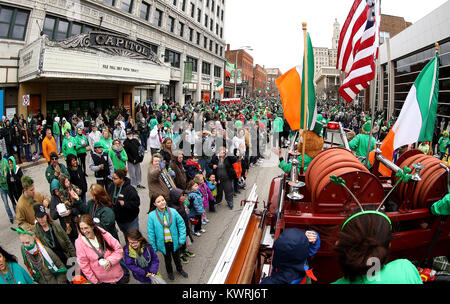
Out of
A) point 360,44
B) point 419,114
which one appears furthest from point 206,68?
point 419,114

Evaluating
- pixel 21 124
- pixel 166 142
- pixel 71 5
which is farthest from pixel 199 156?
pixel 71 5

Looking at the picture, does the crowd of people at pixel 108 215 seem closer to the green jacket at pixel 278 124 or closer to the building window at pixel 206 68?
the green jacket at pixel 278 124

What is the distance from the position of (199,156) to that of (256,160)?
4715mm

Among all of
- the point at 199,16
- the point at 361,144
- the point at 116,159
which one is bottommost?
the point at 116,159

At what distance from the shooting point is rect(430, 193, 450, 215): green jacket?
2.96 m

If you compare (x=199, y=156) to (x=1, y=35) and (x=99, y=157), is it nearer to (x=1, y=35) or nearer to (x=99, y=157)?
(x=99, y=157)

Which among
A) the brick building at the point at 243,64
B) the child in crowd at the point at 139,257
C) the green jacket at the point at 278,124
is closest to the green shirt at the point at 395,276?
the child in crowd at the point at 139,257

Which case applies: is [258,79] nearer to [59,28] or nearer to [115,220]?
[59,28]

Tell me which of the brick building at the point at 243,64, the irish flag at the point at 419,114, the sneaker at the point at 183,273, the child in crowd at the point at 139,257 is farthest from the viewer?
the brick building at the point at 243,64

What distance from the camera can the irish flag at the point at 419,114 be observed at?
470 cm

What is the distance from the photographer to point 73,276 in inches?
149

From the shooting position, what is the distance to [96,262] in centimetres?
359

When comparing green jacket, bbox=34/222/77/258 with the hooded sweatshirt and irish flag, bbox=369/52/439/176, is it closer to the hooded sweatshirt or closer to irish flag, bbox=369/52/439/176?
the hooded sweatshirt

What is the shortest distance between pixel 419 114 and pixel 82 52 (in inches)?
653
